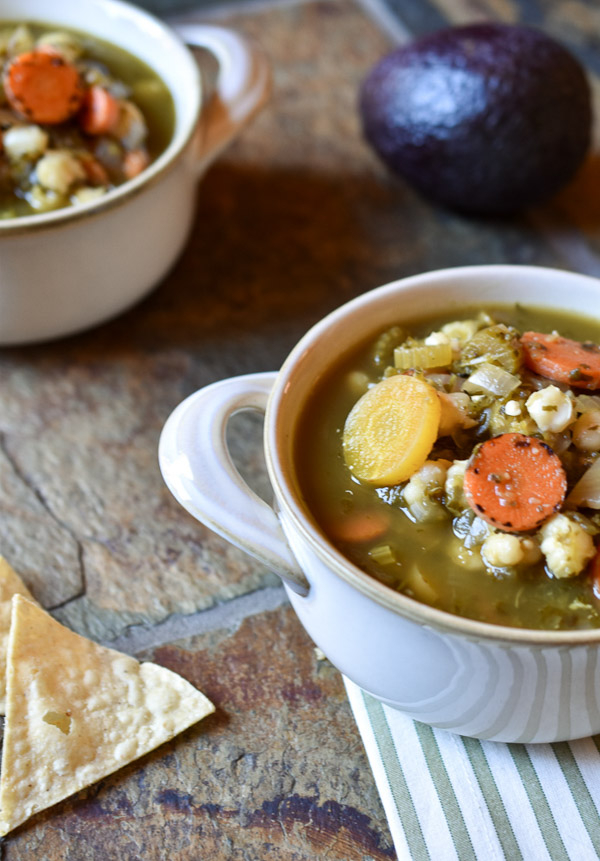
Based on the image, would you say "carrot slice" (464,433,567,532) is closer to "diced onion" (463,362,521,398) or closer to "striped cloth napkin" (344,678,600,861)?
"diced onion" (463,362,521,398)

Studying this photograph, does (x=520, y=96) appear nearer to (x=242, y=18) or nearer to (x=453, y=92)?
(x=453, y=92)

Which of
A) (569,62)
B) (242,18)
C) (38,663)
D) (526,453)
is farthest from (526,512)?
(242,18)

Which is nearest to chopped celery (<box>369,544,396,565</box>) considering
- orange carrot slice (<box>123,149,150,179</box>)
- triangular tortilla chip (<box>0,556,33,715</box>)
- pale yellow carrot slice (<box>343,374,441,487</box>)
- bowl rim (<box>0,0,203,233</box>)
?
pale yellow carrot slice (<box>343,374,441,487</box>)

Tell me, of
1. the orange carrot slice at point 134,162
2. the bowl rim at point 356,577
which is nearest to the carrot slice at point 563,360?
the bowl rim at point 356,577

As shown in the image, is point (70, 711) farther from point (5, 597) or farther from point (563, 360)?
point (563, 360)

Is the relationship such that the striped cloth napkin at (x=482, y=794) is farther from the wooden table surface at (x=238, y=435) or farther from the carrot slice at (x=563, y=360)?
the carrot slice at (x=563, y=360)

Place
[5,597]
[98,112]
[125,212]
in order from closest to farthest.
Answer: [5,597]
[125,212]
[98,112]

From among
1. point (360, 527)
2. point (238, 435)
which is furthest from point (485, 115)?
point (360, 527)
